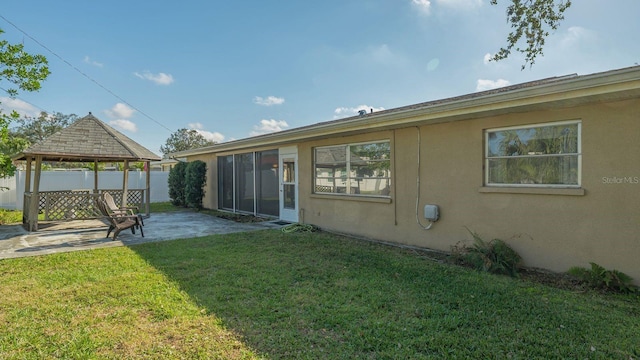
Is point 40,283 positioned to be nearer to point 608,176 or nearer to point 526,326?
point 526,326

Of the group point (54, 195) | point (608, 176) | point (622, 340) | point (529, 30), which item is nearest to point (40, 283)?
point (54, 195)

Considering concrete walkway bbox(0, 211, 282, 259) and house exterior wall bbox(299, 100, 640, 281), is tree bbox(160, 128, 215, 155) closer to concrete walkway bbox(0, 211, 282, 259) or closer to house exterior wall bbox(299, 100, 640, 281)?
concrete walkway bbox(0, 211, 282, 259)

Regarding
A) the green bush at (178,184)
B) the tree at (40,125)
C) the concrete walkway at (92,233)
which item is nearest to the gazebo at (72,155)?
the concrete walkway at (92,233)

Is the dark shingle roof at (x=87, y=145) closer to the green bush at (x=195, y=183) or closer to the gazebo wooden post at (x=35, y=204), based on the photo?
the gazebo wooden post at (x=35, y=204)

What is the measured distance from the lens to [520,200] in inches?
208

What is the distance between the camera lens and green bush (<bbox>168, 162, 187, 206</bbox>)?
15.0 metres

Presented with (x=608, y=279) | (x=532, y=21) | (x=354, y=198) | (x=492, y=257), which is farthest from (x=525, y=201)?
(x=532, y=21)

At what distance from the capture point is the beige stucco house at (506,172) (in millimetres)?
4320

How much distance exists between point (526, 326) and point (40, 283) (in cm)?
605

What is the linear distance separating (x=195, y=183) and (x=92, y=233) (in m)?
5.41

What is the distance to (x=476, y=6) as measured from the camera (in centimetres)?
812

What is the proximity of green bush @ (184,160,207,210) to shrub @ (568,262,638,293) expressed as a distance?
12762 mm

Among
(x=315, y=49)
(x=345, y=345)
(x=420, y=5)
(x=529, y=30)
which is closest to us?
(x=345, y=345)

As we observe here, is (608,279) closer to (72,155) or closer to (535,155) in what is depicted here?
(535,155)
